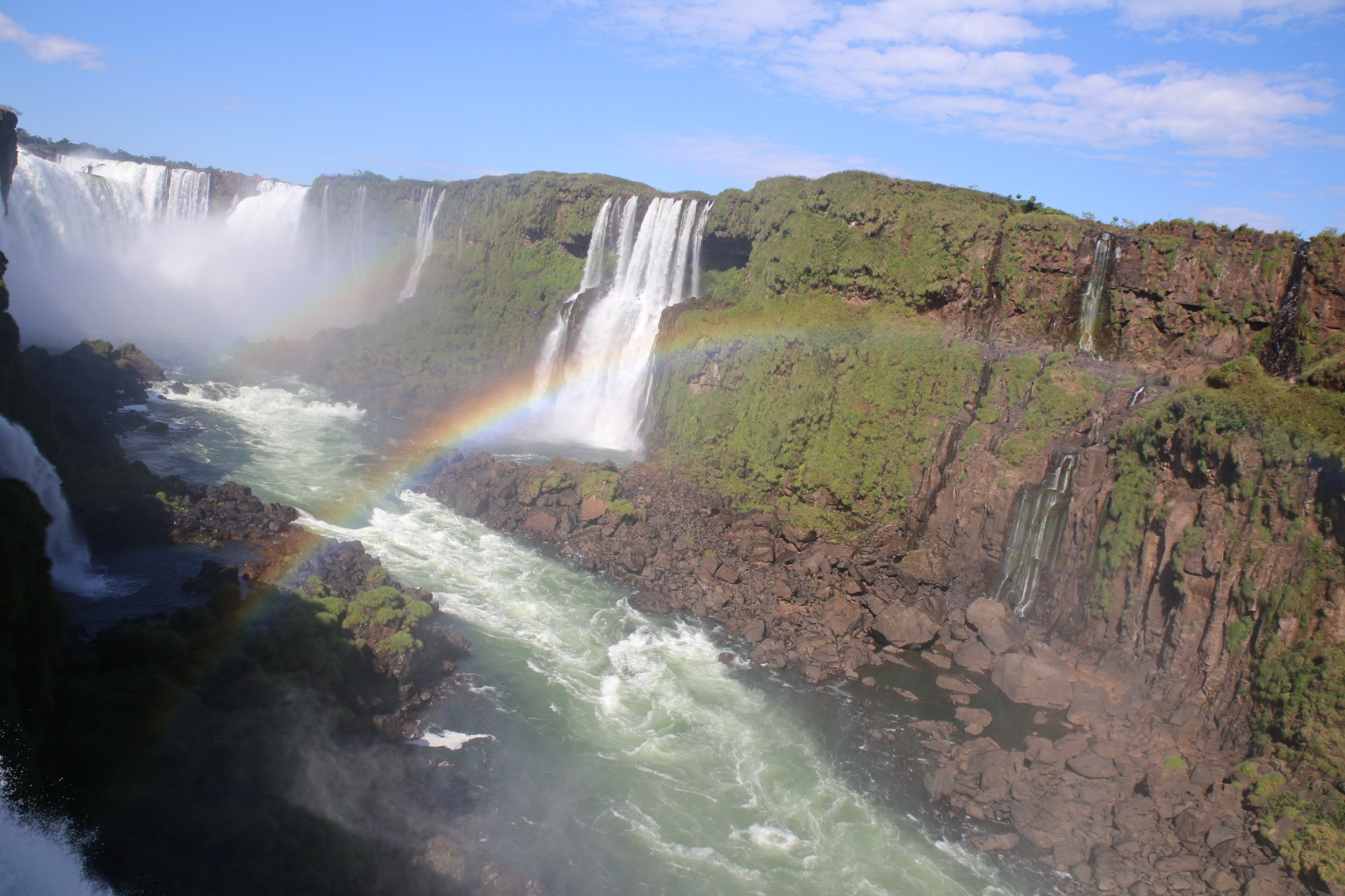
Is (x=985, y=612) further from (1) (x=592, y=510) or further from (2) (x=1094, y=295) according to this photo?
(2) (x=1094, y=295)

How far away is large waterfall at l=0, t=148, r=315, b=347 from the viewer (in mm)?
44812

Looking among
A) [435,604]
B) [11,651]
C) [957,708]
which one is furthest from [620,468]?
[11,651]

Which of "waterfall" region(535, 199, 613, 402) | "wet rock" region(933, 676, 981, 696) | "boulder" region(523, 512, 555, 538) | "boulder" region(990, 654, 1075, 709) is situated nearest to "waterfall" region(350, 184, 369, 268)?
"waterfall" region(535, 199, 613, 402)

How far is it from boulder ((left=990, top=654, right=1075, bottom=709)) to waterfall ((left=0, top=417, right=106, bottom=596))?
20948 mm

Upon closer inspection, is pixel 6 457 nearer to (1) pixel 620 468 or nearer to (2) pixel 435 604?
(2) pixel 435 604

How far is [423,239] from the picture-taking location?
5328 centimetres

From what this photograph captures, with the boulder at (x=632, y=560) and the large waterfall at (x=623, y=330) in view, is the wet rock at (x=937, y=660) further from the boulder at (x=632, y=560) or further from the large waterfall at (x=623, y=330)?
the large waterfall at (x=623, y=330)

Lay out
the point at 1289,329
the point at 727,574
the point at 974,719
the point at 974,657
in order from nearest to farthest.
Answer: the point at 974,719, the point at 974,657, the point at 1289,329, the point at 727,574

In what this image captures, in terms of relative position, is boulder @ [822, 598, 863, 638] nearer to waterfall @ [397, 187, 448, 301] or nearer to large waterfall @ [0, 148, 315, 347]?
waterfall @ [397, 187, 448, 301]

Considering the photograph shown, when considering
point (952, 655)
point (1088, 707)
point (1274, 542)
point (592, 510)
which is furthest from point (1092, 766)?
point (592, 510)

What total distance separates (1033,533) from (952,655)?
447 centimetres

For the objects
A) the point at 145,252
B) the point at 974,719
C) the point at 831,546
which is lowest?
the point at 974,719

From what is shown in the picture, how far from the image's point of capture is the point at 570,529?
83.6 feet

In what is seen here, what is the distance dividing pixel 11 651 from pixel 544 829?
26.5 ft
